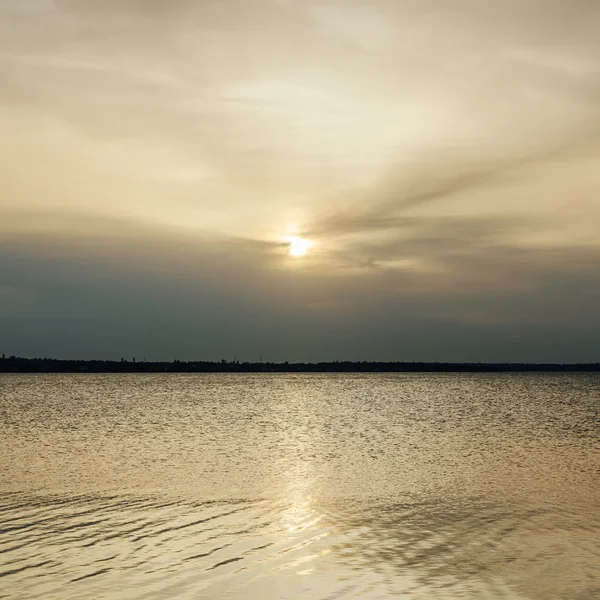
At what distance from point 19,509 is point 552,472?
89.3 ft

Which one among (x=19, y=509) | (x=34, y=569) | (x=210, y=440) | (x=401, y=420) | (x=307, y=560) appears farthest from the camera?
(x=401, y=420)

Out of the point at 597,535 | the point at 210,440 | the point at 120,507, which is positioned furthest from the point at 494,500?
the point at 210,440

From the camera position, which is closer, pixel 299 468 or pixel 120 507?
pixel 120 507

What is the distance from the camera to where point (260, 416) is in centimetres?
8619

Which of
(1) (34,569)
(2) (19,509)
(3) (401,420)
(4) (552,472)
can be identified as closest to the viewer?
(1) (34,569)

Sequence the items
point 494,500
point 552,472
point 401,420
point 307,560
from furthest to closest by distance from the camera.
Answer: point 401,420
point 552,472
point 494,500
point 307,560

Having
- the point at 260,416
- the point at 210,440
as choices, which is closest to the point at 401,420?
the point at 260,416

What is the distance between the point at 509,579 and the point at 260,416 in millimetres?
69661

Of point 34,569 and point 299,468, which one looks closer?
point 34,569

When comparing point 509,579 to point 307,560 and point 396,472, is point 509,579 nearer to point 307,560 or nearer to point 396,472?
point 307,560

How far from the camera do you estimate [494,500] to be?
2944 cm

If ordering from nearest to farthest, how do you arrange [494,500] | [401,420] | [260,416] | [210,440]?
[494,500], [210,440], [401,420], [260,416]

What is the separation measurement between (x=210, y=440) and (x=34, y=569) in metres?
37.7

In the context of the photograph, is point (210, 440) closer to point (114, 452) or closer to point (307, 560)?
point (114, 452)
